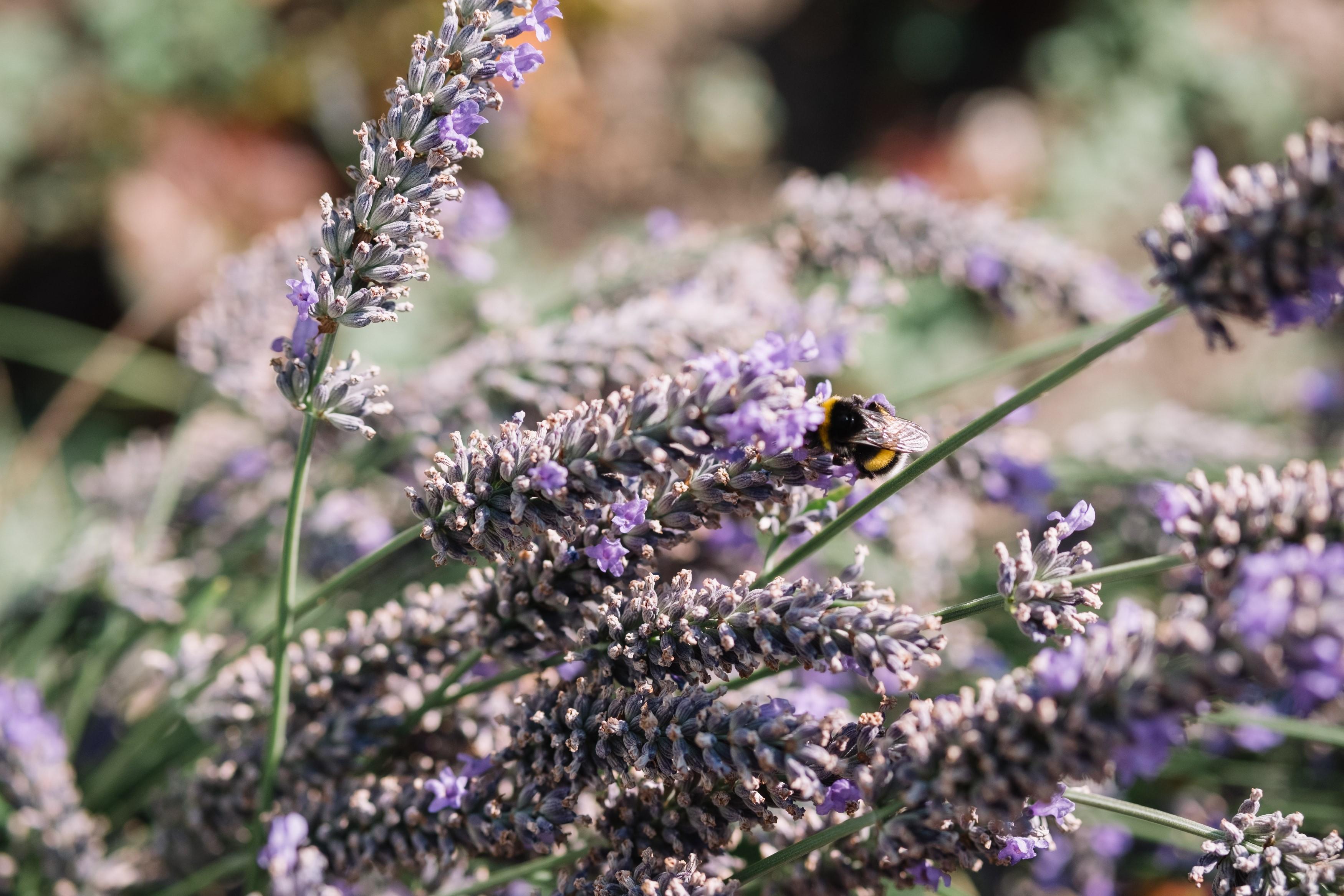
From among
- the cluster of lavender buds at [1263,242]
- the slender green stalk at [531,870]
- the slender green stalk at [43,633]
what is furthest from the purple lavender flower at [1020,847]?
the slender green stalk at [43,633]

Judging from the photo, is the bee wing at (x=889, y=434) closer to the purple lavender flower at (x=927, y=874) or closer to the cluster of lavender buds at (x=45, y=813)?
the purple lavender flower at (x=927, y=874)

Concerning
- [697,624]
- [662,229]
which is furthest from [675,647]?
[662,229]

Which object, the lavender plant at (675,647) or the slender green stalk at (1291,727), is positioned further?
the slender green stalk at (1291,727)

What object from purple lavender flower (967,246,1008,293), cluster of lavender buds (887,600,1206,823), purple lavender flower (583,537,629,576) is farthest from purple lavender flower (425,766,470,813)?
purple lavender flower (967,246,1008,293)

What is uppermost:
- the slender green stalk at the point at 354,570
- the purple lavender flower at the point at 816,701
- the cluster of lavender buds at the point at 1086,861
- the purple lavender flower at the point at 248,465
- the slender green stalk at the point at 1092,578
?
the purple lavender flower at the point at 248,465

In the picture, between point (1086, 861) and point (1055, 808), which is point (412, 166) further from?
point (1086, 861)

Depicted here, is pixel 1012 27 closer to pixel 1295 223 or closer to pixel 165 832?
pixel 1295 223
